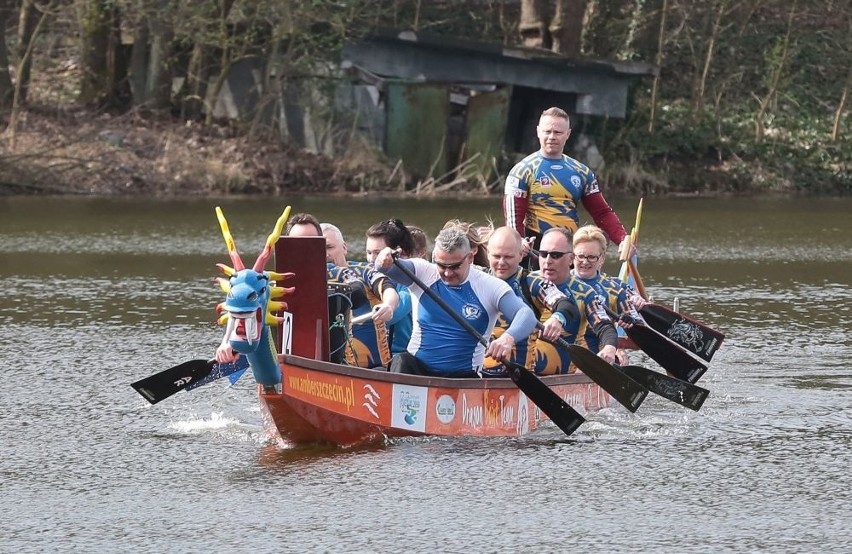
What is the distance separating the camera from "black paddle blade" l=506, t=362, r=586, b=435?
9.76 m

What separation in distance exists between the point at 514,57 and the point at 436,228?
8.94 m

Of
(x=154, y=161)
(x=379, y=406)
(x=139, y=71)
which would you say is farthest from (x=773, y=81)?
(x=379, y=406)

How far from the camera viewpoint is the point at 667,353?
38.5 feet

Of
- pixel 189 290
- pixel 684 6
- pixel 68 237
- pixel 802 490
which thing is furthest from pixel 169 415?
pixel 684 6

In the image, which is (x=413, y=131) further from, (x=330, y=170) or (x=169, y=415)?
(x=169, y=415)

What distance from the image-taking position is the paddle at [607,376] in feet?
33.5

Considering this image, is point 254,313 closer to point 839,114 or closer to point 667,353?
point 667,353

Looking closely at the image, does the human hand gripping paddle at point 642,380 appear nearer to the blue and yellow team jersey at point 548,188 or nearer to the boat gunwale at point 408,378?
the boat gunwale at point 408,378

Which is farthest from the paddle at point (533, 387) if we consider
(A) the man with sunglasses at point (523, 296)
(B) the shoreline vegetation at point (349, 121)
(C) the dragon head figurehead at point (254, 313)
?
(B) the shoreline vegetation at point (349, 121)

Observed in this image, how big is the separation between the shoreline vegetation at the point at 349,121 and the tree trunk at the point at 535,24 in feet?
0.75

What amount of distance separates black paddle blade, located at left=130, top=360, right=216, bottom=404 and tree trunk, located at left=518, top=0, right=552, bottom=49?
25.2 metres

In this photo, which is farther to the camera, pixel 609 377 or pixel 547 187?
pixel 547 187

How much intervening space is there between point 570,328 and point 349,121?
21.3 m

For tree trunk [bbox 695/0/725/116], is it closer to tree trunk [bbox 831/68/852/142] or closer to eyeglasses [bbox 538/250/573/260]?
tree trunk [bbox 831/68/852/142]
